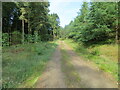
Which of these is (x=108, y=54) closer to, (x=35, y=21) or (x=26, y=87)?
Result: (x=26, y=87)

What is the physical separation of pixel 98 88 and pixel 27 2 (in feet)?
56.9

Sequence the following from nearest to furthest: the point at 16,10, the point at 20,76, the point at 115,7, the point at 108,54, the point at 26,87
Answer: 1. the point at 26,87
2. the point at 20,76
3. the point at 108,54
4. the point at 115,7
5. the point at 16,10

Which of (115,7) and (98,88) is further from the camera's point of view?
(115,7)

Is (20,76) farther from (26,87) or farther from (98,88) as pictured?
(98,88)

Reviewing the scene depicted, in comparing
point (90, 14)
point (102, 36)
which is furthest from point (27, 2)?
point (102, 36)

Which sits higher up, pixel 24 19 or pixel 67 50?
pixel 24 19

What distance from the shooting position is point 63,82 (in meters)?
3.77

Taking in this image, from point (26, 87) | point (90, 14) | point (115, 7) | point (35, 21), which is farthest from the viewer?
point (35, 21)

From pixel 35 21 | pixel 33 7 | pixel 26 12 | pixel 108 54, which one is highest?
pixel 33 7

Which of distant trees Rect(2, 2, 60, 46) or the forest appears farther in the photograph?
distant trees Rect(2, 2, 60, 46)

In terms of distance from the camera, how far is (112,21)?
9633 mm

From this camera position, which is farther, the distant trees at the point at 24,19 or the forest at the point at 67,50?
the distant trees at the point at 24,19

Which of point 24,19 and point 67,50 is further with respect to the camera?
point 24,19

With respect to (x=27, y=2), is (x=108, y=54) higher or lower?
lower
